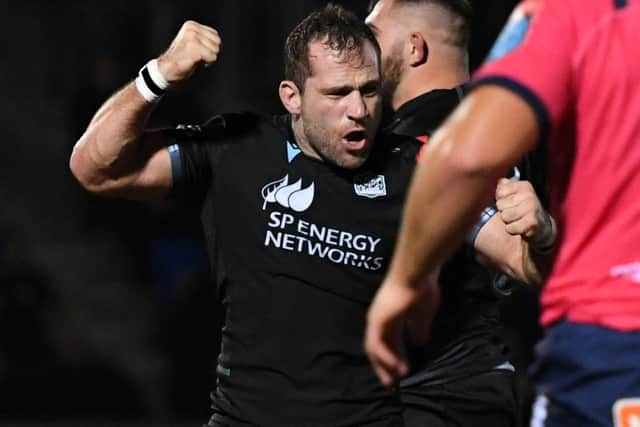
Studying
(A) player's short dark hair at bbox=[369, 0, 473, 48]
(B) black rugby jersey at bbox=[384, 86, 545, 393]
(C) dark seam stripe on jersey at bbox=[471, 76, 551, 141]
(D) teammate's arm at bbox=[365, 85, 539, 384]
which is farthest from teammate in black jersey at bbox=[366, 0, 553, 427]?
(C) dark seam stripe on jersey at bbox=[471, 76, 551, 141]

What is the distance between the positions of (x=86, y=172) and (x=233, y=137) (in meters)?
0.46

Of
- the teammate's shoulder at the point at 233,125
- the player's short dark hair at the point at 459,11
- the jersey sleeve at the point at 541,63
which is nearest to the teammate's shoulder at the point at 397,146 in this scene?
the teammate's shoulder at the point at 233,125

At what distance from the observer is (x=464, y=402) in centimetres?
403

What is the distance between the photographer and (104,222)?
8.89 m

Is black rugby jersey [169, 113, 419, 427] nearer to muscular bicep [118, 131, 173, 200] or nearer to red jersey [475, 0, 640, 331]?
muscular bicep [118, 131, 173, 200]

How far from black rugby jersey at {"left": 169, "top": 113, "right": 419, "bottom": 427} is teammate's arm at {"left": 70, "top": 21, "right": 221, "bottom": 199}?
71mm

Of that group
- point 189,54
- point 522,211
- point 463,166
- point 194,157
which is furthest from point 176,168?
point 463,166

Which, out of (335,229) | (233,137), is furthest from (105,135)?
(335,229)

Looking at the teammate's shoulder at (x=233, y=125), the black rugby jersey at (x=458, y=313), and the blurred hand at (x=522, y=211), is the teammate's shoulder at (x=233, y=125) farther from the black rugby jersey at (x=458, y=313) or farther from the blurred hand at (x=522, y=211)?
the blurred hand at (x=522, y=211)

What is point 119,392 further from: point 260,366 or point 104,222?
point 260,366

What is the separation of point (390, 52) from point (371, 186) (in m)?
0.89

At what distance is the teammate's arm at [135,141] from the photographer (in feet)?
12.1

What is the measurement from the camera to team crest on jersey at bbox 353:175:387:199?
12.3 ft

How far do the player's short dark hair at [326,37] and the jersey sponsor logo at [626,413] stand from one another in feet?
5.64
